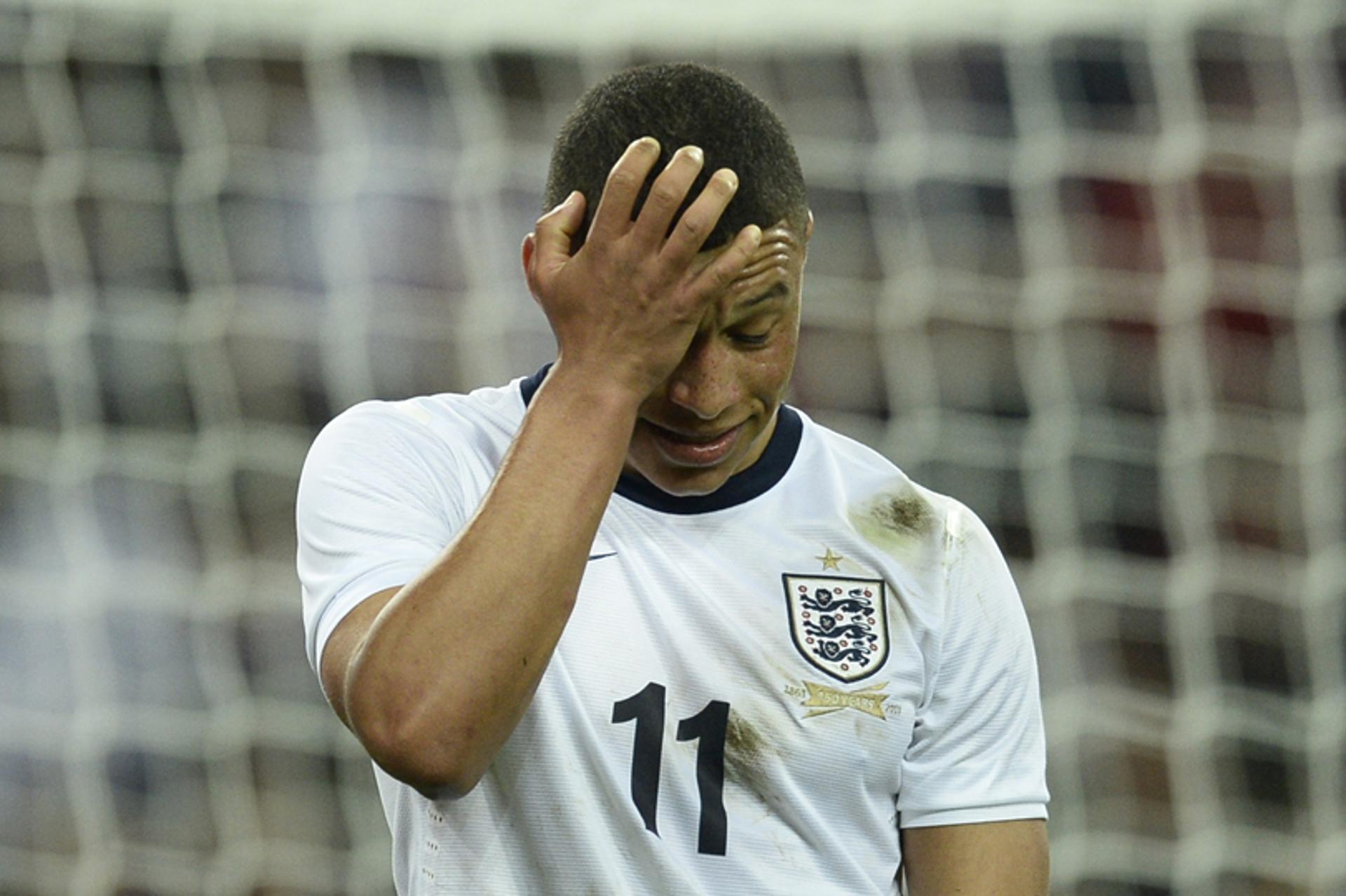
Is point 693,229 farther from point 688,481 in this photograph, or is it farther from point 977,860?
point 977,860

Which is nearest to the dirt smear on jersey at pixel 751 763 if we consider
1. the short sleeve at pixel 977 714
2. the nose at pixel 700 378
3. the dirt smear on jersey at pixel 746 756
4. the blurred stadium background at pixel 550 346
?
the dirt smear on jersey at pixel 746 756

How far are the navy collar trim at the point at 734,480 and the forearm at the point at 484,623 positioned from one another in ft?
0.79

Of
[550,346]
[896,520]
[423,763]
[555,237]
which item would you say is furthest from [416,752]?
[550,346]

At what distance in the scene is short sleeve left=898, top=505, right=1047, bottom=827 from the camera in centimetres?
142

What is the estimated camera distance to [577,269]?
3.91ft

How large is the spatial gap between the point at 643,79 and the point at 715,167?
0.13 meters

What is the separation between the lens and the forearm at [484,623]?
110cm

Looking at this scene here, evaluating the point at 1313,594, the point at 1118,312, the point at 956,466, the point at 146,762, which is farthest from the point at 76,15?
the point at 1313,594

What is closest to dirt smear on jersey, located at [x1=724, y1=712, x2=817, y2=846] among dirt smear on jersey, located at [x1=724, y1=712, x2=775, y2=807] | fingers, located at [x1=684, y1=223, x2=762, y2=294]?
dirt smear on jersey, located at [x1=724, y1=712, x2=775, y2=807]

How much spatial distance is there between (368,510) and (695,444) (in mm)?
279

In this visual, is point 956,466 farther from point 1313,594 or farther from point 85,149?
point 85,149

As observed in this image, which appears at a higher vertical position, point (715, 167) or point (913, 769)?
point (715, 167)

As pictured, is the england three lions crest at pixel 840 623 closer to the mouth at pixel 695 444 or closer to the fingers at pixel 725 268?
the mouth at pixel 695 444

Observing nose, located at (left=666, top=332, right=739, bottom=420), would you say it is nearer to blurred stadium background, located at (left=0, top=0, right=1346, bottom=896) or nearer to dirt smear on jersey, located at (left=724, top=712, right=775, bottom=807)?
dirt smear on jersey, located at (left=724, top=712, right=775, bottom=807)
